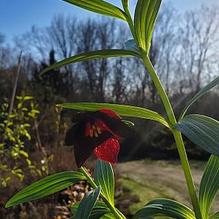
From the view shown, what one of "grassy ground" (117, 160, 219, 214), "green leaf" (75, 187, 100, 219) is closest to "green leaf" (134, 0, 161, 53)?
"green leaf" (75, 187, 100, 219)

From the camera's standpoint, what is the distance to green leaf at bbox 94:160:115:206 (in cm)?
77

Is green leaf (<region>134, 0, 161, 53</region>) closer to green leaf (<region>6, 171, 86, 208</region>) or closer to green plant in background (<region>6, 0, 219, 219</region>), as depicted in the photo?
green plant in background (<region>6, 0, 219, 219</region>)

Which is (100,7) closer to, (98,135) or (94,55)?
(94,55)

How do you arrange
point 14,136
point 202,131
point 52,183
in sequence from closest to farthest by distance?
point 202,131, point 52,183, point 14,136

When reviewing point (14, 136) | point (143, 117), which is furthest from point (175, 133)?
point (14, 136)

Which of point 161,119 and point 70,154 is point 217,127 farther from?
point 70,154

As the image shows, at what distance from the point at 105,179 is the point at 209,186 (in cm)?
18

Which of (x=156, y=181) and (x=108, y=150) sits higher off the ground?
(x=108, y=150)

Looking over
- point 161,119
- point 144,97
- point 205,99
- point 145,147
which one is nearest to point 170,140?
point 145,147

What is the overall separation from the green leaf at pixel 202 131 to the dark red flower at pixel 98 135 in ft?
0.29

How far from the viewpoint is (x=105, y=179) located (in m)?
0.80

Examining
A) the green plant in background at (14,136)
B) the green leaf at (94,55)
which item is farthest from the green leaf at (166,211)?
the green plant in background at (14,136)

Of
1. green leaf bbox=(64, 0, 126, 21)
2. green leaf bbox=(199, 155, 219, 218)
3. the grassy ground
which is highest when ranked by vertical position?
green leaf bbox=(64, 0, 126, 21)

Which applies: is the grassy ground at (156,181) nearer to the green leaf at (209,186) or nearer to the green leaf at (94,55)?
the green leaf at (209,186)
